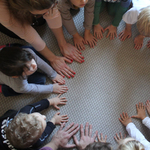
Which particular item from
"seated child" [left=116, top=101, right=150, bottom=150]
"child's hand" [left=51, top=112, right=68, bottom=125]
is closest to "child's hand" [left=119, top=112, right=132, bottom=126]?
"seated child" [left=116, top=101, right=150, bottom=150]

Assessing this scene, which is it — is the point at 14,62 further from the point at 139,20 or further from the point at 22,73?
the point at 139,20

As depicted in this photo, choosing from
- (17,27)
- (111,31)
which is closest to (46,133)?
(17,27)

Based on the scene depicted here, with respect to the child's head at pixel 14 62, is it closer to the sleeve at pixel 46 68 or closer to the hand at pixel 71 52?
the sleeve at pixel 46 68

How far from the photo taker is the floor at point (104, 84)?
0.91 metres

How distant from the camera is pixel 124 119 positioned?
3.00 feet

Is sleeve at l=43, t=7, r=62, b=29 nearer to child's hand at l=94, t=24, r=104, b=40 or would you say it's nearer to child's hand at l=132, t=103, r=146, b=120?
child's hand at l=94, t=24, r=104, b=40

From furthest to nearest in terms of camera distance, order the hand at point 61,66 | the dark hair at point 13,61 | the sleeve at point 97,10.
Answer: the hand at point 61,66
the sleeve at point 97,10
the dark hair at point 13,61

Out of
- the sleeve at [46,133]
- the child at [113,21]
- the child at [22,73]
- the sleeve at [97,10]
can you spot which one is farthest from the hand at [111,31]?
the sleeve at [46,133]

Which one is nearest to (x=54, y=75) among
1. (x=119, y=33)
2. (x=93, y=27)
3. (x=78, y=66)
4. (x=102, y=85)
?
(x=78, y=66)

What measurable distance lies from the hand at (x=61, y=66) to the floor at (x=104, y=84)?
44 millimetres

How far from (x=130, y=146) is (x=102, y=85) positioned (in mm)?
422

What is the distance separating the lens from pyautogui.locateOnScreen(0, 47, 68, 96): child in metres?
0.61

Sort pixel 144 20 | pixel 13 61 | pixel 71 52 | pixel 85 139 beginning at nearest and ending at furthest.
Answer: pixel 13 61 → pixel 144 20 → pixel 85 139 → pixel 71 52

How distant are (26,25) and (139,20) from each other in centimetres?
66
